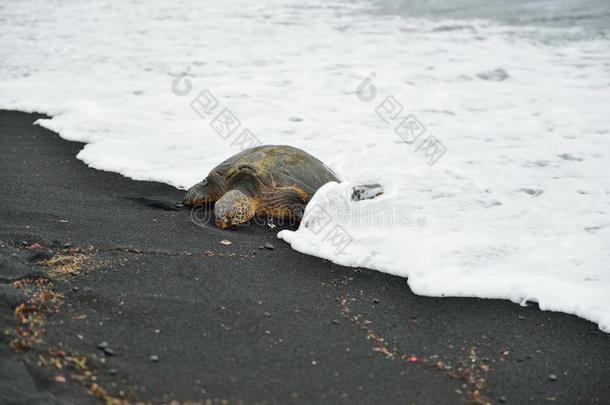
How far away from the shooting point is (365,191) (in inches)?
177

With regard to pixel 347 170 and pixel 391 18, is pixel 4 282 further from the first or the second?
pixel 391 18

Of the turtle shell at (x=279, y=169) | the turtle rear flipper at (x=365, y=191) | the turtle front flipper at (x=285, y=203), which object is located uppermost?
the turtle shell at (x=279, y=169)

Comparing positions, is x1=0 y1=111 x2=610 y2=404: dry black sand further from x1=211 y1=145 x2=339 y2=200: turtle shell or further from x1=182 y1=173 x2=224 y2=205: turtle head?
x1=211 y1=145 x2=339 y2=200: turtle shell

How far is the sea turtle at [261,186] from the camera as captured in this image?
12.8ft

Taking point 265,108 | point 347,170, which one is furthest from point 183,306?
point 265,108

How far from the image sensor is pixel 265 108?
21.4 ft

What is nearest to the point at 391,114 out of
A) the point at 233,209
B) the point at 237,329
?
the point at 233,209

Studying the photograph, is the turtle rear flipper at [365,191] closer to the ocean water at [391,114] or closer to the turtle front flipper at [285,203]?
the ocean water at [391,114]

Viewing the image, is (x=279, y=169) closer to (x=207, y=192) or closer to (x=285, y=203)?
(x=285, y=203)

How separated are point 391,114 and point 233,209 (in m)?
3.14

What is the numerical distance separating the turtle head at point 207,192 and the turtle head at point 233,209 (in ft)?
0.62

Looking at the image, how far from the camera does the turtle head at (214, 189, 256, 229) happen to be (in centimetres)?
383

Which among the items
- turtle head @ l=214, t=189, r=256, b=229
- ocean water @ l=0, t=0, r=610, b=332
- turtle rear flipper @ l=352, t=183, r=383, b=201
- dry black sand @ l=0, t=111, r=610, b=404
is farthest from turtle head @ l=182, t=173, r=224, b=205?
turtle rear flipper @ l=352, t=183, r=383, b=201

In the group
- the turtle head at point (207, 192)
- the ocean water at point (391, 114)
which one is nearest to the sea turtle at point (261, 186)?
the turtle head at point (207, 192)
